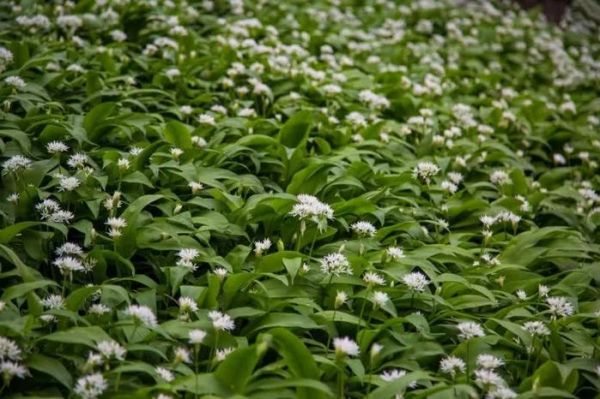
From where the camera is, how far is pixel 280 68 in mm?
5238

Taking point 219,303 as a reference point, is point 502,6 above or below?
below

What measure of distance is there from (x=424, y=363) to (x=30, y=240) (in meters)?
1.85

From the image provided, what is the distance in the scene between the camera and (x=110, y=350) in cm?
213

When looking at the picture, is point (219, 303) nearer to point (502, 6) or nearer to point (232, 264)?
point (232, 264)

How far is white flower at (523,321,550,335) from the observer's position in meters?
2.65

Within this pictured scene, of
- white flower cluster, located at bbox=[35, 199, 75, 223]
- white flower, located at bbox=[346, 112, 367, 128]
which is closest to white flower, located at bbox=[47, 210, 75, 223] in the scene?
white flower cluster, located at bbox=[35, 199, 75, 223]

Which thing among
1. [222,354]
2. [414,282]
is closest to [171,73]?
[414,282]

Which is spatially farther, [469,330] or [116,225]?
[116,225]

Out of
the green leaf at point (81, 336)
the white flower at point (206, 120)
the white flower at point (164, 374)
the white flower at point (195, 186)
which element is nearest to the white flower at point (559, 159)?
the white flower at point (206, 120)

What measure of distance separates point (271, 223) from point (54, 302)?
1196mm

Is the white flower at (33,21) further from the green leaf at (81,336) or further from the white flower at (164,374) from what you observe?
the white flower at (164,374)

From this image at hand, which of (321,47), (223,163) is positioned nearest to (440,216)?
(223,163)

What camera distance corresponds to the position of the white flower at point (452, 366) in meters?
2.44

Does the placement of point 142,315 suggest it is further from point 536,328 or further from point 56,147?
point 536,328
